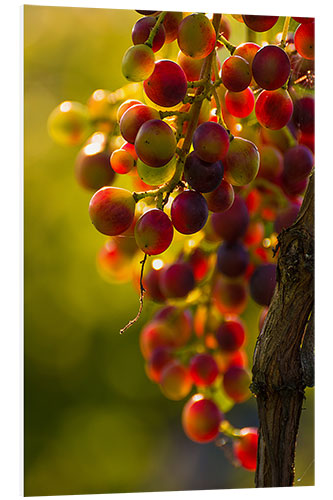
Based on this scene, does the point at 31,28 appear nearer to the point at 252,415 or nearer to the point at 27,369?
the point at 27,369

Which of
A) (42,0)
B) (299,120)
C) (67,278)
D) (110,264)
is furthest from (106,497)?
(42,0)

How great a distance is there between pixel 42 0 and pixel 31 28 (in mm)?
128

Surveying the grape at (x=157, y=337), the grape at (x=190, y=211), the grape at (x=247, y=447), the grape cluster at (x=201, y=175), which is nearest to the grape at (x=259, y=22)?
the grape cluster at (x=201, y=175)

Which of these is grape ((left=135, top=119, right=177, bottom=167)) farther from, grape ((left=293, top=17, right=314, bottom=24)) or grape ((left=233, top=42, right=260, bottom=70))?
grape ((left=293, top=17, right=314, bottom=24))

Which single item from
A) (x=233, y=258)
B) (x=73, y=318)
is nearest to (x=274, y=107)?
(x=233, y=258)

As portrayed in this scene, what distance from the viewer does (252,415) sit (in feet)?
5.22

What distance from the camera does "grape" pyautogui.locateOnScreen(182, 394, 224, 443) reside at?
0.89m

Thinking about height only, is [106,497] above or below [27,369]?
below

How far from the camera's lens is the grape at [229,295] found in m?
0.93

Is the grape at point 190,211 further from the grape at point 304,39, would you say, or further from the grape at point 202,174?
the grape at point 304,39

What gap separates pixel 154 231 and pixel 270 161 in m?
0.27

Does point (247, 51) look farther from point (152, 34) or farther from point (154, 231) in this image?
point (154, 231)

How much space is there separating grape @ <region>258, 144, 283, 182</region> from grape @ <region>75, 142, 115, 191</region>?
194 mm

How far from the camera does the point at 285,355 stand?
70 centimetres
